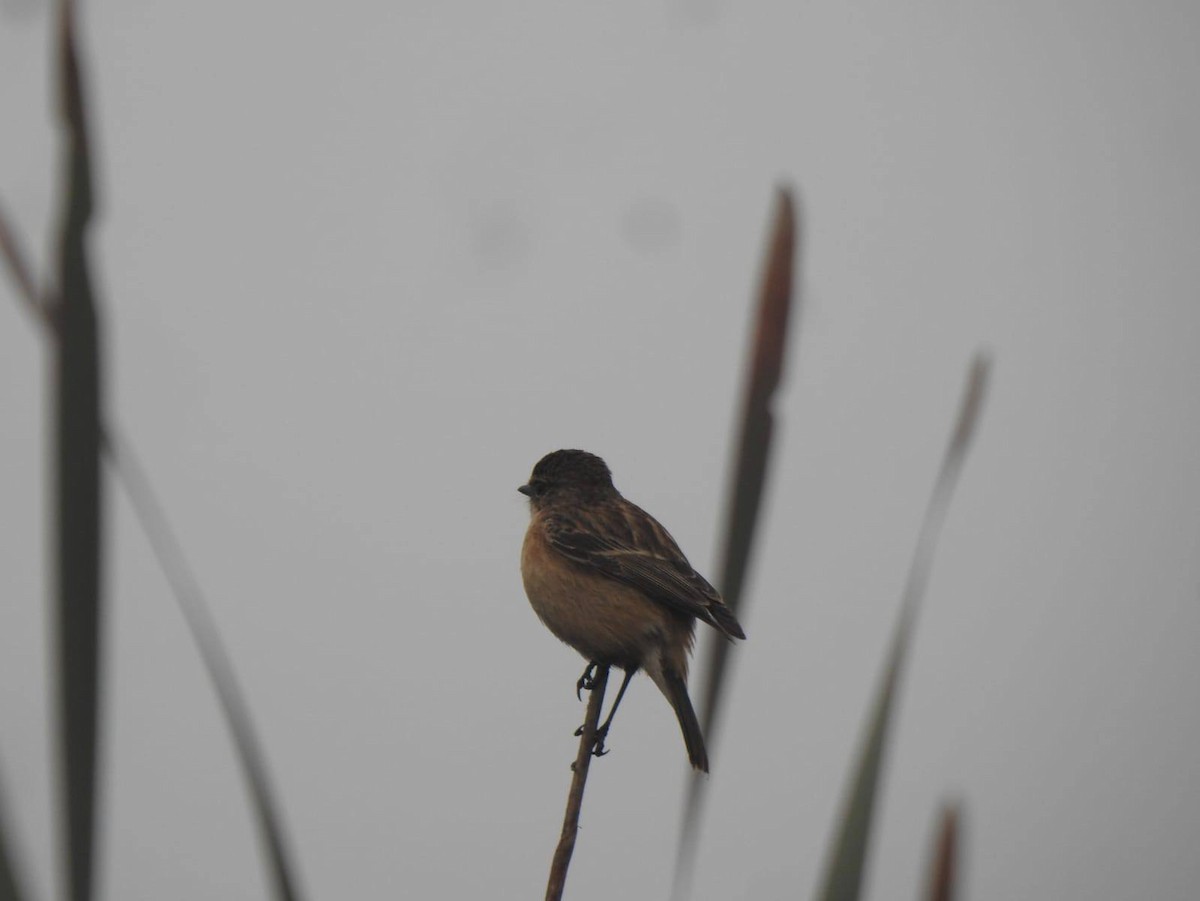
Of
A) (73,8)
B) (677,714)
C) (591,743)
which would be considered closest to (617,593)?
(677,714)

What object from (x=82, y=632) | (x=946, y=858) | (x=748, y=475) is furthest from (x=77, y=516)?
(x=946, y=858)

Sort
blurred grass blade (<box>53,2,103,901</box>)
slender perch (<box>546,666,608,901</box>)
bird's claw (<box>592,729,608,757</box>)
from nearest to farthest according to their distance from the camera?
blurred grass blade (<box>53,2,103,901</box>) < slender perch (<box>546,666,608,901</box>) < bird's claw (<box>592,729,608,757</box>)

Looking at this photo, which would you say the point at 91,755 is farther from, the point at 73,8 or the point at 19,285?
the point at 73,8

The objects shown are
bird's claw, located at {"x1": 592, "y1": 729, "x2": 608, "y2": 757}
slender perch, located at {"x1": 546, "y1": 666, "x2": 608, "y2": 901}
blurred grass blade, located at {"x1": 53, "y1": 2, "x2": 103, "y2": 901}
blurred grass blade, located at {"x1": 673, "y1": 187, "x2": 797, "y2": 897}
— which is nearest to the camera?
blurred grass blade, located at {"x1": 53, "y1": 2, "x2": 103, "y2": 901}

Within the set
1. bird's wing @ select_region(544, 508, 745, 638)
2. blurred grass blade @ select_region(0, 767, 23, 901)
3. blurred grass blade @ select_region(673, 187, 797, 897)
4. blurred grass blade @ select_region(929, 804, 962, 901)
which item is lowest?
blurred grass blade @ select_region(0, 767, 23, 901)

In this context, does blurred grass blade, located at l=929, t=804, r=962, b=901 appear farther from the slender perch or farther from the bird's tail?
the bird's tail

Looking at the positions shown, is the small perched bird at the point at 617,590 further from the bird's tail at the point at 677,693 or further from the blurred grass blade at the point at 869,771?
the blurred grass blade at the point at 869,771

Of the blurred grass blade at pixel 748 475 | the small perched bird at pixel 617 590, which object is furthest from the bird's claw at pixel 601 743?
the blurred grass blade at pixel 748 475

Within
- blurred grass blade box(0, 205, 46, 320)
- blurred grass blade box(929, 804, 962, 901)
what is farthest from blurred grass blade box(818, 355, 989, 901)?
blurred grass blade box(0, 205, 46, 320)
